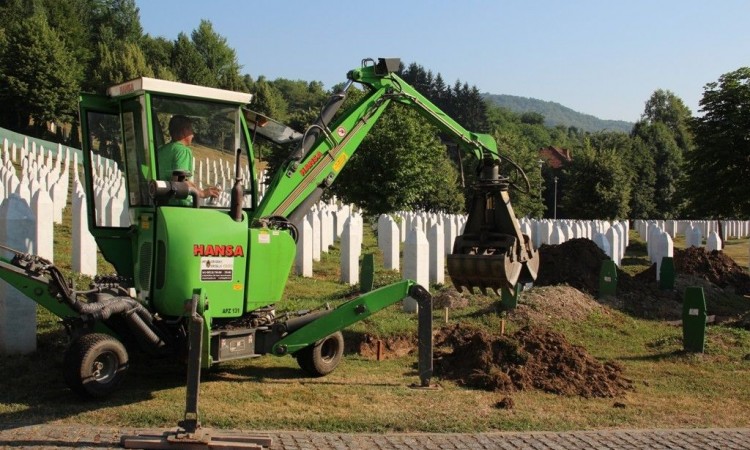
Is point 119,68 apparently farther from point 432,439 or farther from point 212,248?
point 432,439

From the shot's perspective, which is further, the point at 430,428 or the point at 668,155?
the point at 668,155

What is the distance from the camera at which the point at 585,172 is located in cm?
5134

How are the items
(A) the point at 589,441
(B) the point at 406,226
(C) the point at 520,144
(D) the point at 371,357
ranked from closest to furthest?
(A) the point at 589,441 < (D) the point at 371,357 < (B) the point at 406,226 < (C) the point at 520,144

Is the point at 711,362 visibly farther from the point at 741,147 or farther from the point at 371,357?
the point at 741,147

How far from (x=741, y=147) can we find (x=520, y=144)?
35916 millimetres

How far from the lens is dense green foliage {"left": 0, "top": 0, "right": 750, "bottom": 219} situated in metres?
25.6

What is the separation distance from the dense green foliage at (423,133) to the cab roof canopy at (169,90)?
110 cm

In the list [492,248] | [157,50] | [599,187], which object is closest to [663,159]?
[599,187]

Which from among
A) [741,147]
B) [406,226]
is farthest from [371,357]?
[741,147]

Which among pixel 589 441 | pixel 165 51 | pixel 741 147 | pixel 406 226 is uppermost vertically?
pixel 165 51

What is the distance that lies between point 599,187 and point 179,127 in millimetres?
45055

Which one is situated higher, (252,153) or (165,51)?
(165,51)

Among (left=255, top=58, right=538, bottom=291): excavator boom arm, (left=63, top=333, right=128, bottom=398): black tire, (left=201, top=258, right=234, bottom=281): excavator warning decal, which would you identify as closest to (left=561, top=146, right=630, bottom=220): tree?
(left=255, top=58, right=538, bottom=291): excavator boom arm

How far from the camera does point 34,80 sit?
53.4 m
